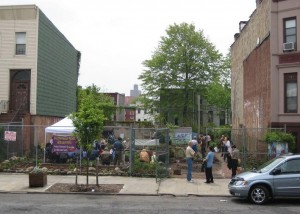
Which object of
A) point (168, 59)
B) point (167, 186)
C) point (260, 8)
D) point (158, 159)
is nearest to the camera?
point (167, 186)

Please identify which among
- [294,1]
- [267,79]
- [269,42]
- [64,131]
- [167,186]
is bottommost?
[167,186]

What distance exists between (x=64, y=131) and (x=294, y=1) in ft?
45.1

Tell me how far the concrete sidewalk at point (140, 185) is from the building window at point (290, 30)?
28.5ft

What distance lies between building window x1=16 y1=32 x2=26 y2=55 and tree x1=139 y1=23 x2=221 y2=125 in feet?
76.5

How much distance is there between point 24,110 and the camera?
31.0 m

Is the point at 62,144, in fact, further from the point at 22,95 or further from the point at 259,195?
the point at 259,195

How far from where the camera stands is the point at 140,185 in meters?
18.4

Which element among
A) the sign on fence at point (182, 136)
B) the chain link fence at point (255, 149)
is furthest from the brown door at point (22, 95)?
the chain link fence at point (255, 149)

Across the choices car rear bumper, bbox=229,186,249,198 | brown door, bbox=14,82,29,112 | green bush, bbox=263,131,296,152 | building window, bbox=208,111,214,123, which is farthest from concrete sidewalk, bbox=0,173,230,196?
building window, bbox=208,111,214,123

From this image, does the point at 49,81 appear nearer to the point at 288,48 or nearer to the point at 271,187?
the point at 288,48

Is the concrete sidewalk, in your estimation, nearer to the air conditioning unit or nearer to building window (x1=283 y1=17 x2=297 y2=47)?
the air conditioning unit

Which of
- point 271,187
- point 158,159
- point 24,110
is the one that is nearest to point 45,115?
point 24,110

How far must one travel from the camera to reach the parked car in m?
14.3

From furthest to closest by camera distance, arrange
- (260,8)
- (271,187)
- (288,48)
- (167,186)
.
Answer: (260,8) → (288,48) → (167,186) → (271,187)
